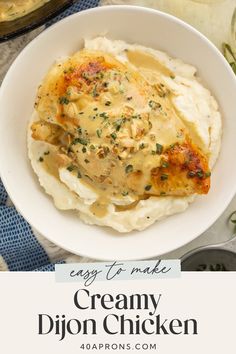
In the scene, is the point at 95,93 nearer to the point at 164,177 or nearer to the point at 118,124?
the point at 118,124

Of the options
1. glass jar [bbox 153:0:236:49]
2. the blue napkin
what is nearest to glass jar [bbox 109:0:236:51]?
glass jar [bbox 153:0:236:49]

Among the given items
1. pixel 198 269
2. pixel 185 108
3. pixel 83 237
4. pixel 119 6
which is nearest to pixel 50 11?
pixel 119 6

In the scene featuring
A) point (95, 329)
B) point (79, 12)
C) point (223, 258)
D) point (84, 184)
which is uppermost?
point (79, 12)

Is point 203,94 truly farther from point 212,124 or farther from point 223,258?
point 223,258

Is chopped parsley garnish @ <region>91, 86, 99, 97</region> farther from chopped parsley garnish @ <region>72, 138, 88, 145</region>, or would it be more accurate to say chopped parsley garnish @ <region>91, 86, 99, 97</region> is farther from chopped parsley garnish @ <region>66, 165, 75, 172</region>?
chopped parsley garnish @ <region>66, 165, 75, 172</region>

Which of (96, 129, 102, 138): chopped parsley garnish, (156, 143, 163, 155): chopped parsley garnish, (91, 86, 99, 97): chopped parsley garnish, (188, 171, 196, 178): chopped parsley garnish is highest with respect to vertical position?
(91, 86, 99, 97): chopped parsley garnish
